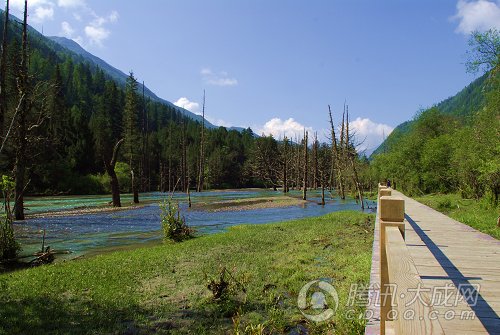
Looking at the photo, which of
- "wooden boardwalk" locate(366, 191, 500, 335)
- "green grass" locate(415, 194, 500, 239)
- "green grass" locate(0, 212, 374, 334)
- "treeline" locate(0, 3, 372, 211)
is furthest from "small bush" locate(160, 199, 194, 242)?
"green grass" locate(415, 194, 500, 239)

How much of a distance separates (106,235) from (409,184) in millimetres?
38950

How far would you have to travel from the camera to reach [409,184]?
149ft

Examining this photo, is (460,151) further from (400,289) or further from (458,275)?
(400,289)

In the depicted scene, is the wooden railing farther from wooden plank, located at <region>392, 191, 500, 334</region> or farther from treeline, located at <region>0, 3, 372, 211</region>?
treeline, located at <region>0, 3, 372, 211</region>

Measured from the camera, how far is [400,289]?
206cm

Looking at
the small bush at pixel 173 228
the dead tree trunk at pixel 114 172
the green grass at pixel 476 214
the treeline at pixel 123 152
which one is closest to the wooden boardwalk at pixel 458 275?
the green grass at pixel 476 214

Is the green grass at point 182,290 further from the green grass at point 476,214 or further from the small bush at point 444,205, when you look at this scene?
the small bush at point 444,205

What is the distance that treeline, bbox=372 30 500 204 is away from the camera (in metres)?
19.7

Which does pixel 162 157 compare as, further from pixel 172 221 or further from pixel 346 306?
pixel 346 306

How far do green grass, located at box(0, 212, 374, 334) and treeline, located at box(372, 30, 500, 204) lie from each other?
1213 cm

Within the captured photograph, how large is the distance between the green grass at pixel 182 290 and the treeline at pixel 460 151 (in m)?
12.1

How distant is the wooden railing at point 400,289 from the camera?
1.59 meters

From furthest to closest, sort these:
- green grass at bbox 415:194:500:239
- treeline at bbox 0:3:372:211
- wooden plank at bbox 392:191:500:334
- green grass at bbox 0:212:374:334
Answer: treeline at bbox 0:3:372:211, green grass at bbox 415:194:500:239, green grass at bbox 0:212:374:334, wooden plank at bbox 392:191:500:334

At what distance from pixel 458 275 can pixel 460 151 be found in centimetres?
2843
